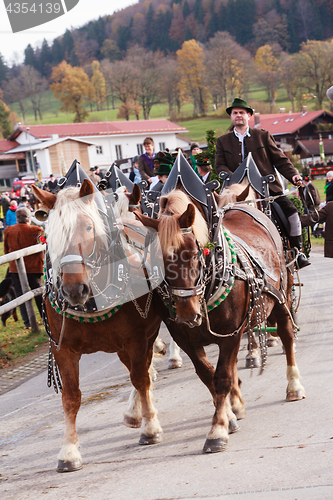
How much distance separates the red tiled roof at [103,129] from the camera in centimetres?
5925

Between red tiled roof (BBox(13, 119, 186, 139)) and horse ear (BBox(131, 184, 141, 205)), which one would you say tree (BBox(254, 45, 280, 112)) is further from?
horse ear (BBox(131, 184, 141, 205))

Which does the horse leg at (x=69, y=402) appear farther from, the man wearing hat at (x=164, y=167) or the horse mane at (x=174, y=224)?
the man wearing hat at (x=164, y=167)

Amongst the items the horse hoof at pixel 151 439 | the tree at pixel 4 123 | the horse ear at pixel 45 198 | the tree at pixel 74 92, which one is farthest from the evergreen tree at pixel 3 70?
the horse hoof at pixel 151 439

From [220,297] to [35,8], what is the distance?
2356mm

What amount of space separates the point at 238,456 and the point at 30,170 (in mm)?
59074

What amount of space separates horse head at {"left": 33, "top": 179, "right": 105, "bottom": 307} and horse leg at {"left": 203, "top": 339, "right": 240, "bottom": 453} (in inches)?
48.0

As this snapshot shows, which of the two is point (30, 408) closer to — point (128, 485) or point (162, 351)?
point (162, 351)

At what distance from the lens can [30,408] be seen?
5.45m

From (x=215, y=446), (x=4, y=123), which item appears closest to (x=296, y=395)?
(x=215, y=446)

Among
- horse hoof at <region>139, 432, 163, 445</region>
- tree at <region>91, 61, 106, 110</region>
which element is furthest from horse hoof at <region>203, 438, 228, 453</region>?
tree at <region>91, 61, 106, 110</region>

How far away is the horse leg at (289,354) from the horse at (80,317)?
1.34 metres

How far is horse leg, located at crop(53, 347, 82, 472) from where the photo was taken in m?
3.88

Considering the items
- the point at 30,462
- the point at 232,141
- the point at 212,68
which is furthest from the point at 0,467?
the point at 212,68

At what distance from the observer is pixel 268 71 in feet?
317
